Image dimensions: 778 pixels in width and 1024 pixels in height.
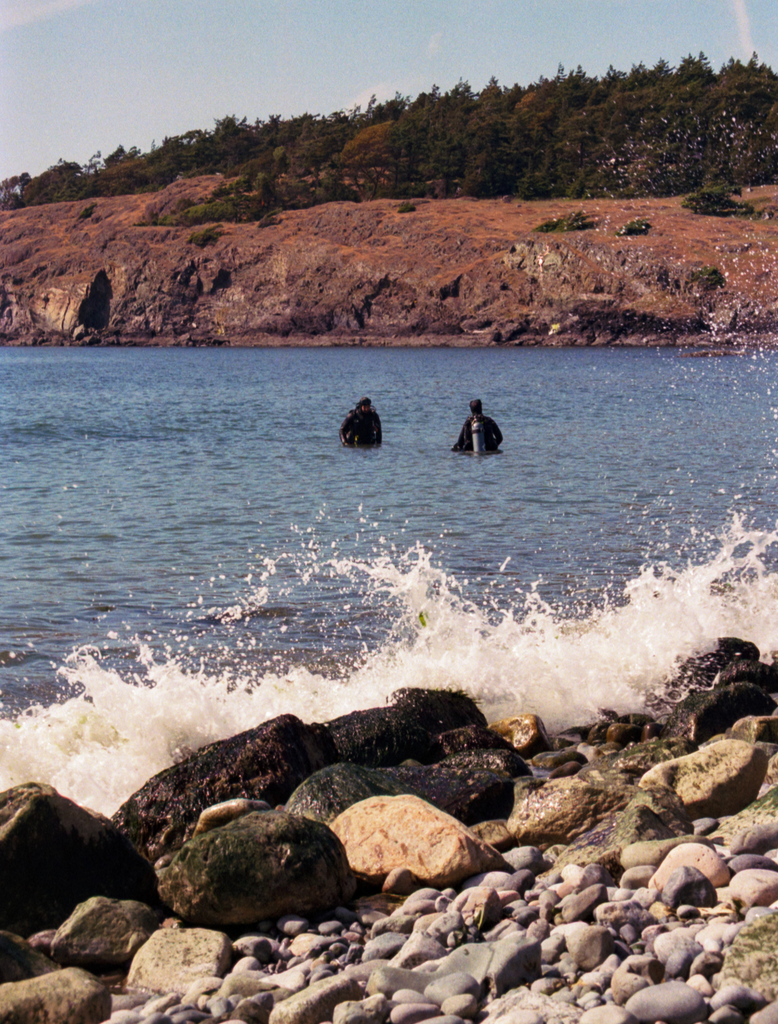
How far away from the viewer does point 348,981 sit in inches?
152

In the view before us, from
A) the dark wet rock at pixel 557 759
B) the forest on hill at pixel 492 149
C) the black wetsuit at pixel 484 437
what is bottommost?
the dark wet rock at pixel 557 759

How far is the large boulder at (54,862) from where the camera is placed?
4.97m

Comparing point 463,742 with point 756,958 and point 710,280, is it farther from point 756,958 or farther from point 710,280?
point 710,280

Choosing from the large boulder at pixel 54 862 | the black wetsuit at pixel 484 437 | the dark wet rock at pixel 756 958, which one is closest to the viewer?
the dark wet rock at pixel 756 958

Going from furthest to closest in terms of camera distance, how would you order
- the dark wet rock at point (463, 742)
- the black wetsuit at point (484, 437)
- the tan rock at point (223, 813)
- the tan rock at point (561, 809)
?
1. the black wetsuit at point (484, 437)
2. the dark wet rock at point (463, 742)
3. the tan rock at point (561, 809)
4. the tan rock at point (223, 813)

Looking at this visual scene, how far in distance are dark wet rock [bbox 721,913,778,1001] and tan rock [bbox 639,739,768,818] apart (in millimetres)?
1932

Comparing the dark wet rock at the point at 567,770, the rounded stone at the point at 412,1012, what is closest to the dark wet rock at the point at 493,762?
the dark wet rock at the point at 567,770

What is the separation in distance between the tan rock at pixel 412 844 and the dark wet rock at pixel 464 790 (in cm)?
69

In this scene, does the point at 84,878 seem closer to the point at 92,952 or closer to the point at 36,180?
the point at 92,952

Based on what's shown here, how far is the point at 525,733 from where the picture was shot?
781cm

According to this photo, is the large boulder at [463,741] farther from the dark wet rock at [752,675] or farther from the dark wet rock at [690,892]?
the dark wet rock at [690,892]

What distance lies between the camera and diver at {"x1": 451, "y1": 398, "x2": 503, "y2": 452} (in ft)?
76.6

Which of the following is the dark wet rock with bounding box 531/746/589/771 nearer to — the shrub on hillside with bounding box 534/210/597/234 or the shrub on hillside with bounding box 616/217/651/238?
the shrub on hillside with bounding box 616/217/651/238

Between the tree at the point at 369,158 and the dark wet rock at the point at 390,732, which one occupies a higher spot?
the tree at the point at 369,158
